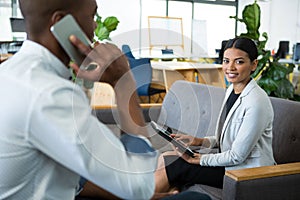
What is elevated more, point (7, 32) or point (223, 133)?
point (7, 32)

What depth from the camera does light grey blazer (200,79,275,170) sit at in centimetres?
169

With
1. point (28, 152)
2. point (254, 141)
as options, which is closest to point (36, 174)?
point (28, 152)

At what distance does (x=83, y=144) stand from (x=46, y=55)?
9.4 inches

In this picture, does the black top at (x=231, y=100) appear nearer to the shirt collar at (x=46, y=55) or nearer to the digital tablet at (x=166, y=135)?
the digital tablet at (x=166, y=135)

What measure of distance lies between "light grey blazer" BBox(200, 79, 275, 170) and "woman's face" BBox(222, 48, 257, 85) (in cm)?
7

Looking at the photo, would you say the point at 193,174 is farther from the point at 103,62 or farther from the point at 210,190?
the point at 103,62

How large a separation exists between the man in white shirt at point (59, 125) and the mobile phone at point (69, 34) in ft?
0.06

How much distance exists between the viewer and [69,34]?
0.71 metres

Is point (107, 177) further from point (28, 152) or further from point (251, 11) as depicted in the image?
point (251, 11)

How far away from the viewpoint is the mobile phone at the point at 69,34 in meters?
0.70

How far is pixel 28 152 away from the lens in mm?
746

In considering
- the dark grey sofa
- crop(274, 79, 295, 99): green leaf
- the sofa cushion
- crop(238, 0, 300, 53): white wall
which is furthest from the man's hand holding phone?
crop(238, 0, 300, 53): white wall

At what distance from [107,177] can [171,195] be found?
1.65ft

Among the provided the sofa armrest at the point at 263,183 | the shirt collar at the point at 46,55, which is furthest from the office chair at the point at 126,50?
the sofa armrest at the point at 263,183
